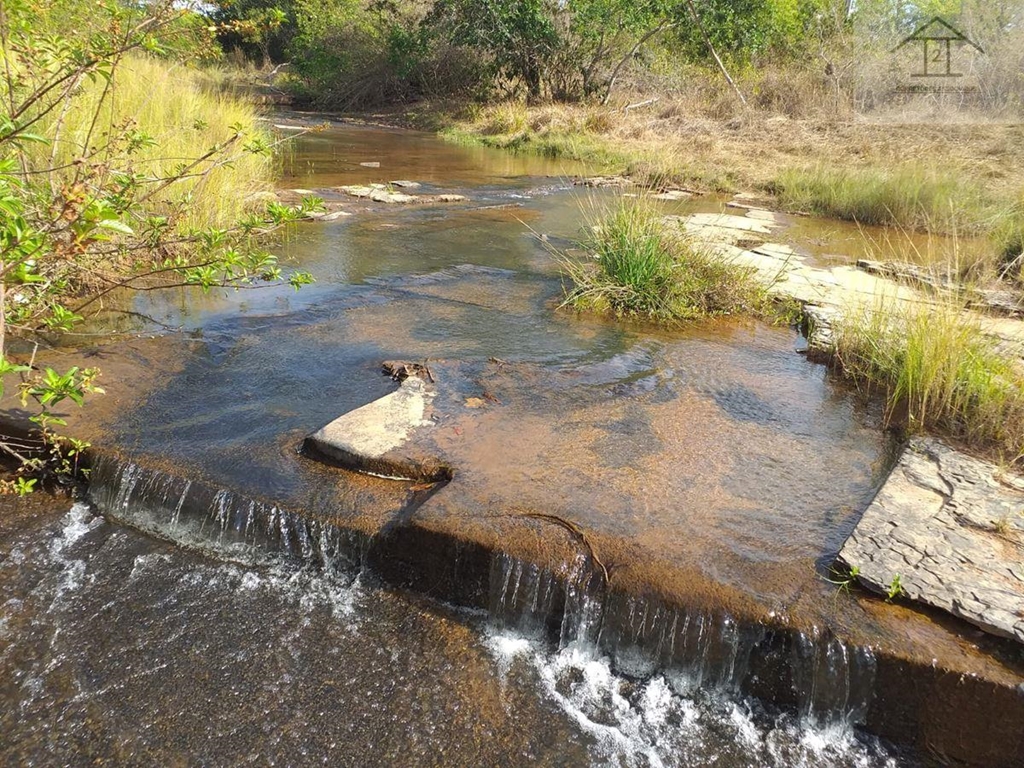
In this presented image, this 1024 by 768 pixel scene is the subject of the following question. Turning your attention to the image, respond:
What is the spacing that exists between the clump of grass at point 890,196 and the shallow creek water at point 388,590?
170 inches

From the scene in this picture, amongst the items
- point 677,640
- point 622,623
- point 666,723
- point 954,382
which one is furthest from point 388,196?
point 666,723

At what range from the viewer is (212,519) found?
2.80m

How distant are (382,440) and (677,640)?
4.61ft

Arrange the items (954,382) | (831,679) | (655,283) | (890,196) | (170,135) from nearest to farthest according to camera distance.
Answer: (831,679) → (954,382) → (655,283) → (170,135) → (890,196)

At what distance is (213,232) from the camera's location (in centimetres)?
298

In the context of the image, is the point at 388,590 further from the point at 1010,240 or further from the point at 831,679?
the point at 1010,240

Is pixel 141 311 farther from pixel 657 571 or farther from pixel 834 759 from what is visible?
pixel 834 759

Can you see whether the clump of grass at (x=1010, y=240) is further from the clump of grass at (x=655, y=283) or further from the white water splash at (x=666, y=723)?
the white water splash at (x=666, y=723)

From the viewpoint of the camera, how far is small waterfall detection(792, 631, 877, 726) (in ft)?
6.88

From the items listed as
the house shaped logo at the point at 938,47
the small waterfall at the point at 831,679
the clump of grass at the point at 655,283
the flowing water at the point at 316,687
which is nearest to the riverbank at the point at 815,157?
the clump of grass at the point at 655,283

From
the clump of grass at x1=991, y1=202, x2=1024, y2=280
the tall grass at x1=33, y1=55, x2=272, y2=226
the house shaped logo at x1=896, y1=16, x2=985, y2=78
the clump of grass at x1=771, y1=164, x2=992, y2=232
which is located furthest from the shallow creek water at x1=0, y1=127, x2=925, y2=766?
the house shaped logo at x1=896, y1=16, x2=985, y2=78

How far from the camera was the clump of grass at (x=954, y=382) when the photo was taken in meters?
3.14

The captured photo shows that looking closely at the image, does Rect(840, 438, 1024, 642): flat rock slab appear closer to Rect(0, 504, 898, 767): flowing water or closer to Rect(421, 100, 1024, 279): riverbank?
Rect(0, 504, 898, 767): flowing water

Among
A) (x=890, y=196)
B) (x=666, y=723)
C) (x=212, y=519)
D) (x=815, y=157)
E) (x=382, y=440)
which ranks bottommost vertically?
(x=666, y=723)
